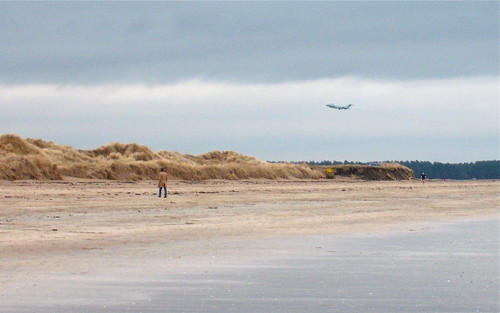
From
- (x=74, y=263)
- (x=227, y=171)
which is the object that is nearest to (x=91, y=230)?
(x=74, y=263)

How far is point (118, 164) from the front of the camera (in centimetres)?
5856

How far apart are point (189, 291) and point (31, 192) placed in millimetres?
25775

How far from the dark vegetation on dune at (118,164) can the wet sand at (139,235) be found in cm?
1480

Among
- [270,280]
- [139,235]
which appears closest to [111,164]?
[139,235]

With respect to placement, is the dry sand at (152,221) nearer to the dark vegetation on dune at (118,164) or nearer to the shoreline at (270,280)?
the shoreline at (270,280)

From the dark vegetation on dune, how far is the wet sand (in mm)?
14800

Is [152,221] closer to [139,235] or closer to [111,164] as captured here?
[139,235]

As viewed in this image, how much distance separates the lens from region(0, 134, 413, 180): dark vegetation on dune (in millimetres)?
49188

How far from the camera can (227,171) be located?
70312 millimetres

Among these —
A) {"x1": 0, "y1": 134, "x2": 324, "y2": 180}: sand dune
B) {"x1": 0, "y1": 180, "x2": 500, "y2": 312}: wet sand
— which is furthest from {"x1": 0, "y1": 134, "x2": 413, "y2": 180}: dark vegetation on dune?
{"x1": 0, "y1": 180, "x2": 500, "y2": 312}: wet sand

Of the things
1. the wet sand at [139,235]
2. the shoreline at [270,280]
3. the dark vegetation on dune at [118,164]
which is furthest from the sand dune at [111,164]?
the shoreline at [270,280]

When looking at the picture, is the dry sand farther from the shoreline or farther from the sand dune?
the sand dune

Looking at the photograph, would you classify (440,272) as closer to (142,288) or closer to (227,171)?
(142,288)

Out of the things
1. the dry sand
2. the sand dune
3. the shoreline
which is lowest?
the shoreline
